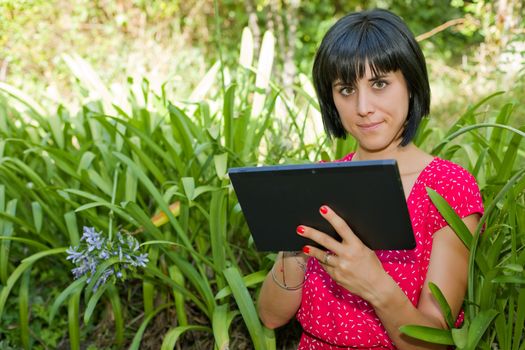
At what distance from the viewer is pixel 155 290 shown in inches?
109

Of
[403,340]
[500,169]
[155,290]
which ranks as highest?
[500,169]

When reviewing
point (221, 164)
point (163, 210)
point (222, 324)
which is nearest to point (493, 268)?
point (222, 324)

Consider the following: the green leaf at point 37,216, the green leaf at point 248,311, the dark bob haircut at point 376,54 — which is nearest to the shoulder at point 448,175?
the dark bob haircut at point 376,54

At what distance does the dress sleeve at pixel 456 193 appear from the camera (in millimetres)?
1739

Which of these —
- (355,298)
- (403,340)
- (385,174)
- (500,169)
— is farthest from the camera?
(500,169)

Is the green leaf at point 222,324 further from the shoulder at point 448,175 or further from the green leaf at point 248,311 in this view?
the shoulder at point 448,175

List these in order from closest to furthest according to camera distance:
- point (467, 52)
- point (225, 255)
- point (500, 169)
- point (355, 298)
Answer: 1. point (355, 298)
2. point (500, 169)
3. point (225, 255)
4. point (467, 52)

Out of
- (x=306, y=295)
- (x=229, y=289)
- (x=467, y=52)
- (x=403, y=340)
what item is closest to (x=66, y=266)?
(x=229, y=289)

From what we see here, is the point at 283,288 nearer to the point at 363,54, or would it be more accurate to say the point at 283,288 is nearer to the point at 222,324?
the point at 222,324

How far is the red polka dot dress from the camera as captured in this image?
5.74 ft

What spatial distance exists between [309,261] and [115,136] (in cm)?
134

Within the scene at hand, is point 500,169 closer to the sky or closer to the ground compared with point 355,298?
closer to the sky

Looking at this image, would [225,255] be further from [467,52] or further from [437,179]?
[467,52]

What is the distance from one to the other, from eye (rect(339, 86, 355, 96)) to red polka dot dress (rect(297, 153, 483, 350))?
246mm
